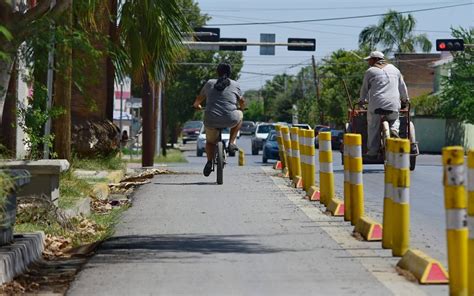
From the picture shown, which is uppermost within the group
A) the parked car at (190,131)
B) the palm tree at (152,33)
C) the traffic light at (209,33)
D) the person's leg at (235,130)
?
the traffic light at (209,33)

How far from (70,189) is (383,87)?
16.1 feet

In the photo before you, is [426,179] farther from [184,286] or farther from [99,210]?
[184,286]

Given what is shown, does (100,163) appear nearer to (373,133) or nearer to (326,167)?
(373,133)

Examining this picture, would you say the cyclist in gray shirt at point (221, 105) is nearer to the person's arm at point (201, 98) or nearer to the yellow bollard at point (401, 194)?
the person's arm at point (201, 98)

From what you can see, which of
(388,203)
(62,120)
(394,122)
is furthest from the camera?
(62,120)

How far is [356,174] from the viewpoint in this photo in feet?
36.9

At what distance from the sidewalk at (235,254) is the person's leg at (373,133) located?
2.31m

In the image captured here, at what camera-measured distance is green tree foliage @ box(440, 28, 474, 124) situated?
2496 inches

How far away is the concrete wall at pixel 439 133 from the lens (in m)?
68.3

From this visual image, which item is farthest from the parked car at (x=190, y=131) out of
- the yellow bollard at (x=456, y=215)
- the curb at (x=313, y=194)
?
the yellow bollard at (x=456, y=215)

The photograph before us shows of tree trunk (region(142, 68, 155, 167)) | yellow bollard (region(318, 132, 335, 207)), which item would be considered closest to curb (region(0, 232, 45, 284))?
yellow bollard (region(318, 132, 335, 207))

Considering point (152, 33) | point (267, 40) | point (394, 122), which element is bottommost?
point (394, 122)

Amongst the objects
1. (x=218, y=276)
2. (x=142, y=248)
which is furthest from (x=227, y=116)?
(x=218, y=276)

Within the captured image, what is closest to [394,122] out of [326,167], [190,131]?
[326,167]
